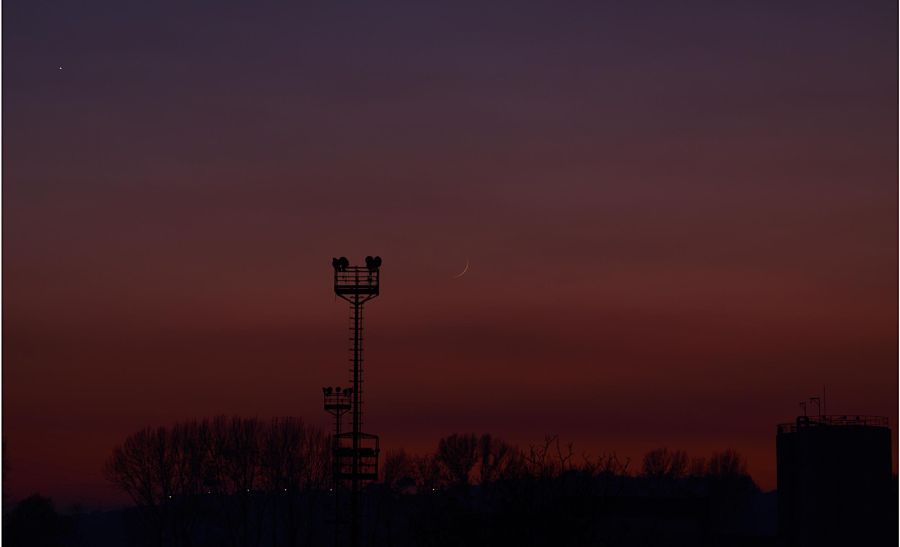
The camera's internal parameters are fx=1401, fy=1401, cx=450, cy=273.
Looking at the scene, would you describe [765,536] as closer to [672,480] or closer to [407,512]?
[407,512]

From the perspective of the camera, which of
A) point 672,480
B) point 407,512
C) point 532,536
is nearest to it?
point 532,536

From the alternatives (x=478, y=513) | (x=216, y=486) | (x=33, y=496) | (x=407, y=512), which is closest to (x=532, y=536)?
(x=478, y=513)

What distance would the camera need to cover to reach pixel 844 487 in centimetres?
7206

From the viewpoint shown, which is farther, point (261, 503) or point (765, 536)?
point (261, 503)

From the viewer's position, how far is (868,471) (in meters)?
72.1

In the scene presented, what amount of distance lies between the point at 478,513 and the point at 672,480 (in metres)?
116

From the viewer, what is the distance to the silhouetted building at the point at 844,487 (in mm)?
71375

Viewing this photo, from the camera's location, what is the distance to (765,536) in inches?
3462

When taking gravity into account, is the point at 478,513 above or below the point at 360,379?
below

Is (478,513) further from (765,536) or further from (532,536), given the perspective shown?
(765,536)

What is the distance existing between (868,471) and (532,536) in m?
40.9

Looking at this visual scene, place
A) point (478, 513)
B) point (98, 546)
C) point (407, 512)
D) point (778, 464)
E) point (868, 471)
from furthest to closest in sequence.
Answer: point (98, 546)
point (407, 512)
point (778, 464)
point (868, 471)
point (478, 513)

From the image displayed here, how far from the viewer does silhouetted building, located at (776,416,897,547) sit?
7138 centimetres

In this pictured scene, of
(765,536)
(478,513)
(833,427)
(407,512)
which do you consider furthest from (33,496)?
(478,513)
